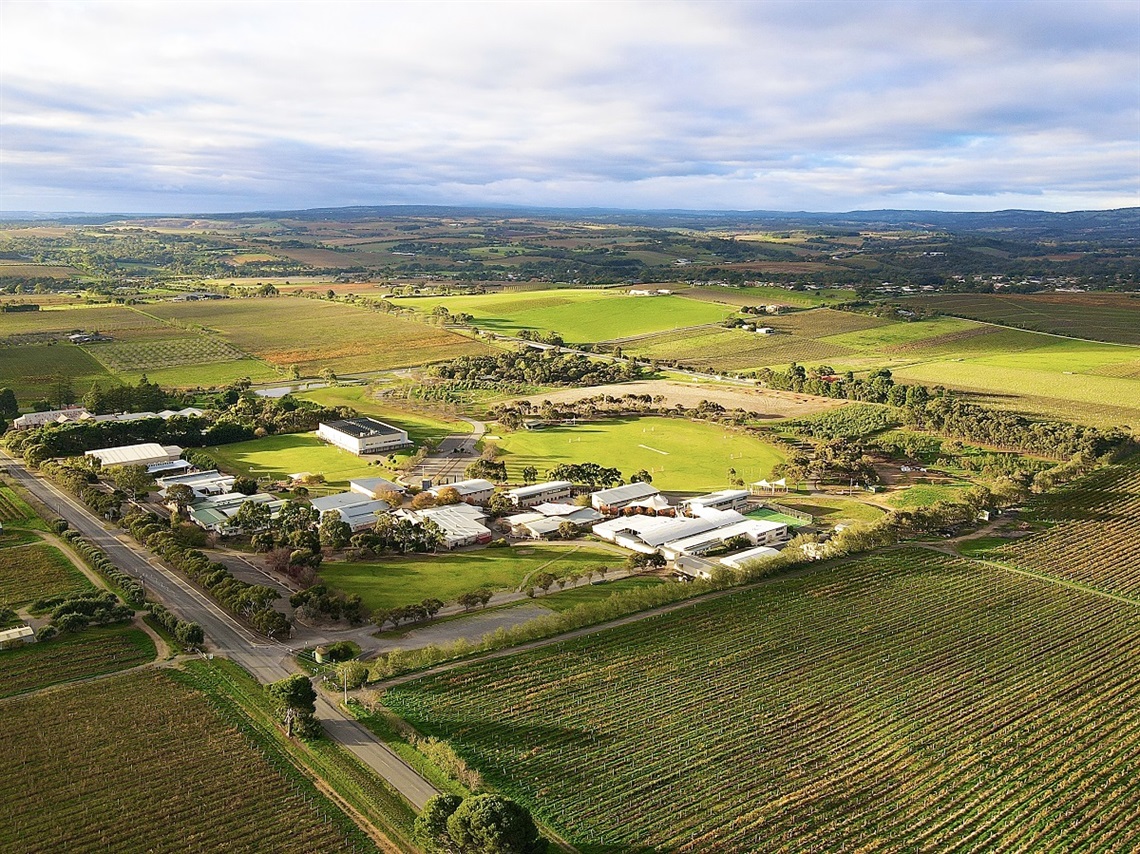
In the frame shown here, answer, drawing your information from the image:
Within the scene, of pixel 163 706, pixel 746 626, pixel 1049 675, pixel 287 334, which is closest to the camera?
pixel 163 706

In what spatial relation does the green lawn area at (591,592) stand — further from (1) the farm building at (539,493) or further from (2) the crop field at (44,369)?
(2) the crop field at (44,369)

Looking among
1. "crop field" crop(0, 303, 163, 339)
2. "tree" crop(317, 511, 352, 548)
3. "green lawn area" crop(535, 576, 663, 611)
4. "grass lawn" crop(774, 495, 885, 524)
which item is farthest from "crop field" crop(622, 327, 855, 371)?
"crop field" crop(0, 303, 163, 339)

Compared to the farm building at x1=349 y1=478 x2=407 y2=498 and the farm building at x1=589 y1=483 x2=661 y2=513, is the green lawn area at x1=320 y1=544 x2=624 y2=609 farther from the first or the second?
the farm building at x1=349 y1=478 x2=407 y2=498

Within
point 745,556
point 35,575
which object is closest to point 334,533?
point 35,575

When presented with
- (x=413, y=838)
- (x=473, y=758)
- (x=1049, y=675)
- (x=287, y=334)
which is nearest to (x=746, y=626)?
(x=1049, y=675)

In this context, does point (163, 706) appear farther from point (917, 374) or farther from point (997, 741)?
point (917, 374)

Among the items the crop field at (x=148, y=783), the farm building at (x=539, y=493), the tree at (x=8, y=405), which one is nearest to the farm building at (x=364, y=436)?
the farm building at (x=539, y=493)
